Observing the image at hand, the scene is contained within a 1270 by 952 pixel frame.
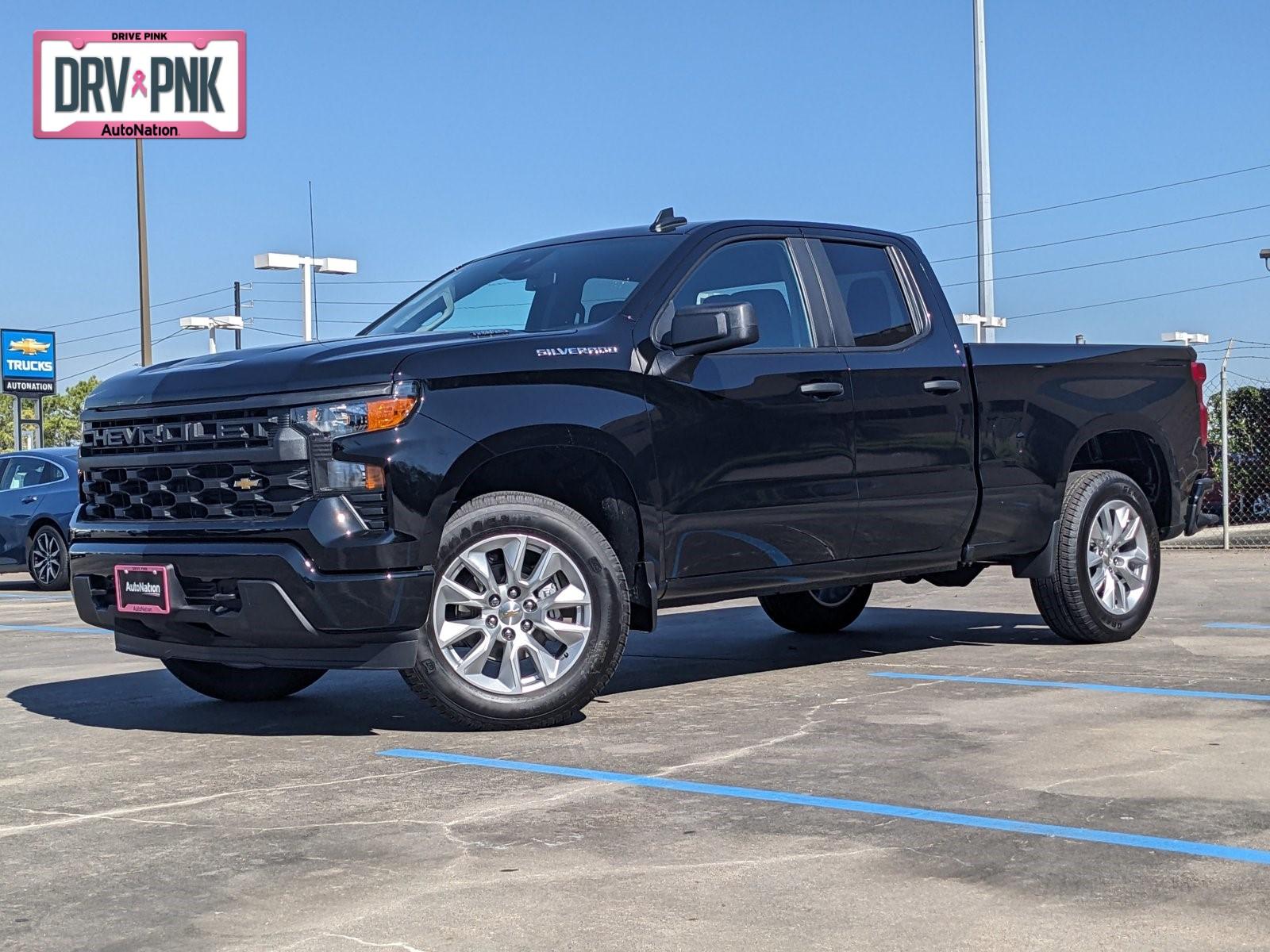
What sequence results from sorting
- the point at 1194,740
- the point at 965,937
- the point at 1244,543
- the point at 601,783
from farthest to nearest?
the point at 1244,543 < the point at 1194,740 < the point at 601,783 < the point at 965,937

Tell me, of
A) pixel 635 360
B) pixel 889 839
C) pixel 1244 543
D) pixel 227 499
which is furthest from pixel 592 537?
pixel 1244 543

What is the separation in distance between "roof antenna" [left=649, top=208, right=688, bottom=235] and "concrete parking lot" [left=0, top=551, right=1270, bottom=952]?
2.03 metres

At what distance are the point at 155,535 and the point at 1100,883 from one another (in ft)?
12.5

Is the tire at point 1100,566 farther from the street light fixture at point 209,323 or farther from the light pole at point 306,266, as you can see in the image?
the street light fixture at point 209,323

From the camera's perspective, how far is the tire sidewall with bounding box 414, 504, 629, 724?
6.07 metres

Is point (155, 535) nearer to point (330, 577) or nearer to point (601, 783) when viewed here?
point (330, 577)

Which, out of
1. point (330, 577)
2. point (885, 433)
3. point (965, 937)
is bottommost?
point (965, 937)

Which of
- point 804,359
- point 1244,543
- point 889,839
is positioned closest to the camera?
point 889,839

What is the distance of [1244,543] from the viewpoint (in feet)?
57.2

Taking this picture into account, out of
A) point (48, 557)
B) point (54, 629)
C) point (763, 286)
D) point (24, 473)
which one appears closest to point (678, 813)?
point (763, 286)

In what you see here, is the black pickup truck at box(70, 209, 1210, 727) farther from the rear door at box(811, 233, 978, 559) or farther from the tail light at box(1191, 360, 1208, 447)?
the tail light at box(1191, 360, 1208, 447)

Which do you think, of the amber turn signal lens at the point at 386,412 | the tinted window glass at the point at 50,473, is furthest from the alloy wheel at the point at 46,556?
the amber turn signal lens at the point at 386,412

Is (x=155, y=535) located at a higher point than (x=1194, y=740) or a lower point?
higher

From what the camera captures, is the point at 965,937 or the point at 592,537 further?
the point at 592,537
